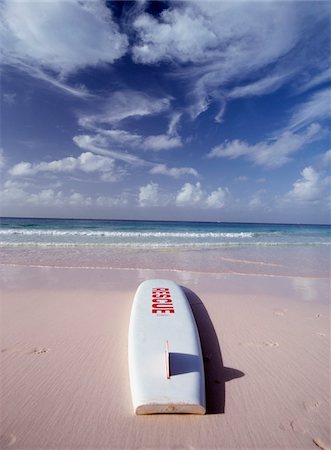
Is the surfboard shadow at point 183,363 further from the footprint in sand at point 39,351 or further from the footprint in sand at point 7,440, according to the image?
the footprint in sand at point 39,351

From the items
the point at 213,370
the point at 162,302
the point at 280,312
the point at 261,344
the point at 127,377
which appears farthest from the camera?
the point at 280,312

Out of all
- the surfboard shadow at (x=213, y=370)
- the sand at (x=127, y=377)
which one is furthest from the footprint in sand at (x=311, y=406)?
the surfboard shadow at (x=213, y=370)

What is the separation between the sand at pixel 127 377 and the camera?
2369mm

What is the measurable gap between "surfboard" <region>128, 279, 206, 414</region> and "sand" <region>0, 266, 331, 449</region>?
13 cm

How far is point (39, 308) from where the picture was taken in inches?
191

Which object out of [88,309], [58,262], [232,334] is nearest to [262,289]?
[232,334]

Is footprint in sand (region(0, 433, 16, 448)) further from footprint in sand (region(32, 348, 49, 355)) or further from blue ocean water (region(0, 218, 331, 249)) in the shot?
blue ocean water (region(0, 218, 331, 249))

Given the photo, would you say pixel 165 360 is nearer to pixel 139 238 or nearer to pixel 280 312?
pixel 280 312

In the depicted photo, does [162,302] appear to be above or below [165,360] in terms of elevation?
above

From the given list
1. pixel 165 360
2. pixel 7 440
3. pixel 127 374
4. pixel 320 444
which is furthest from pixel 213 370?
pixel 7 440

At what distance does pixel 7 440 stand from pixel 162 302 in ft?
8.34

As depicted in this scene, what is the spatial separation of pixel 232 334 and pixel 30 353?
2.59 metres

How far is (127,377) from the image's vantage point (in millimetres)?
3057

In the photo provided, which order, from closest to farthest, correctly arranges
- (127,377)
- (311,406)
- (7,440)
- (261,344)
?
1. (7,440)
2. (311,406)
3. (127,377)
4. (261,344)
